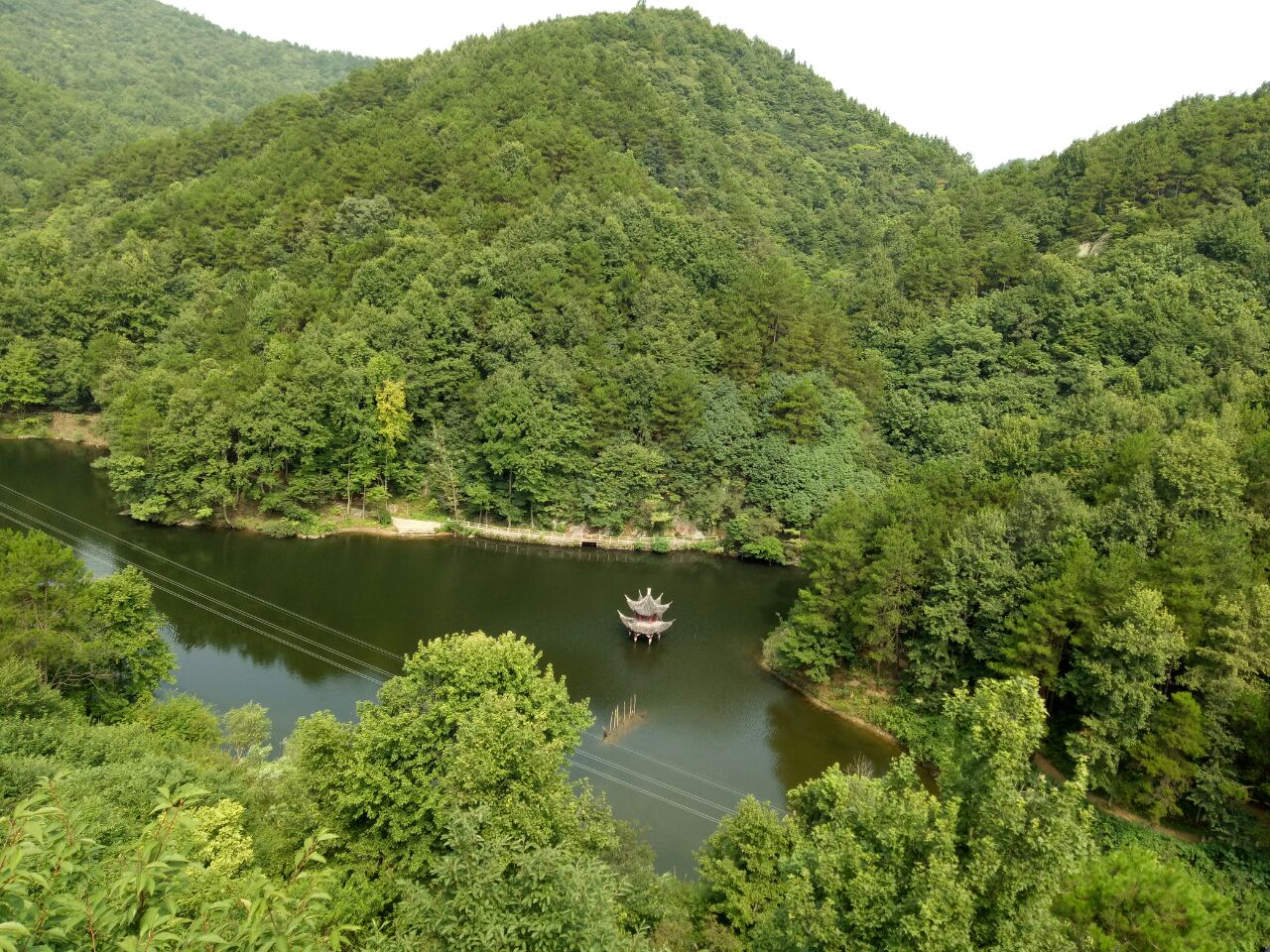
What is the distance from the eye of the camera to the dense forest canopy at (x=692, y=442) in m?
11.6

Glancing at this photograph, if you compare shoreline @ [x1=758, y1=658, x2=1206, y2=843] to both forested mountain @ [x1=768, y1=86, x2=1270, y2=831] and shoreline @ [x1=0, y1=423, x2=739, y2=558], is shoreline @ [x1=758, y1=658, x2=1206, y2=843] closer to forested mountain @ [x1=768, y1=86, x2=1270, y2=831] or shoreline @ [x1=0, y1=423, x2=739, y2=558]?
forested mountain @ [x1=768, y1=86, x2=1270, y2=831]

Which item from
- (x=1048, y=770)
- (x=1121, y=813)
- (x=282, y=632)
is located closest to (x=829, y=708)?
(x=1048, y=770)

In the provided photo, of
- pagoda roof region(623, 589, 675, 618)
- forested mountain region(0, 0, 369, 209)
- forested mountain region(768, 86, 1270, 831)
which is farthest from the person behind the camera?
forested mountain region(0, 0, 369, 209)

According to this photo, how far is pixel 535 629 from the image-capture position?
1331 inches

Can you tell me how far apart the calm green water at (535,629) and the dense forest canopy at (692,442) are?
8.85 ft

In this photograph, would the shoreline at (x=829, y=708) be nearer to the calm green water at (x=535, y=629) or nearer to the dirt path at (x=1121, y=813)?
the calm green water at (x=535, y=629)

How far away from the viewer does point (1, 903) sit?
3.35 meters

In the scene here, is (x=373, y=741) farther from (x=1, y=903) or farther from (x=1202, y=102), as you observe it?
(x=1202, y=102)

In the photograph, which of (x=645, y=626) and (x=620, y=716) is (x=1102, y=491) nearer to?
(x=645, y=626)

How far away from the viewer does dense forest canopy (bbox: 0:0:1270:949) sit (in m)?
11.6

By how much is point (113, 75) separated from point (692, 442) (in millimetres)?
152083

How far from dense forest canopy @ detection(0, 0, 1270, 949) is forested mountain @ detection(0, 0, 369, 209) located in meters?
2.01

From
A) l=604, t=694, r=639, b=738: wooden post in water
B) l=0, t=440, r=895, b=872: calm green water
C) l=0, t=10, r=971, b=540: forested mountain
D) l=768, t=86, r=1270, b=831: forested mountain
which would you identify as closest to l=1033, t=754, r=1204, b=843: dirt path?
l=768, t=86, r=1270, b=831: forested mountain

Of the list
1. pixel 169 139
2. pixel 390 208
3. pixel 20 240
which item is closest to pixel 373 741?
pixel 390 208
